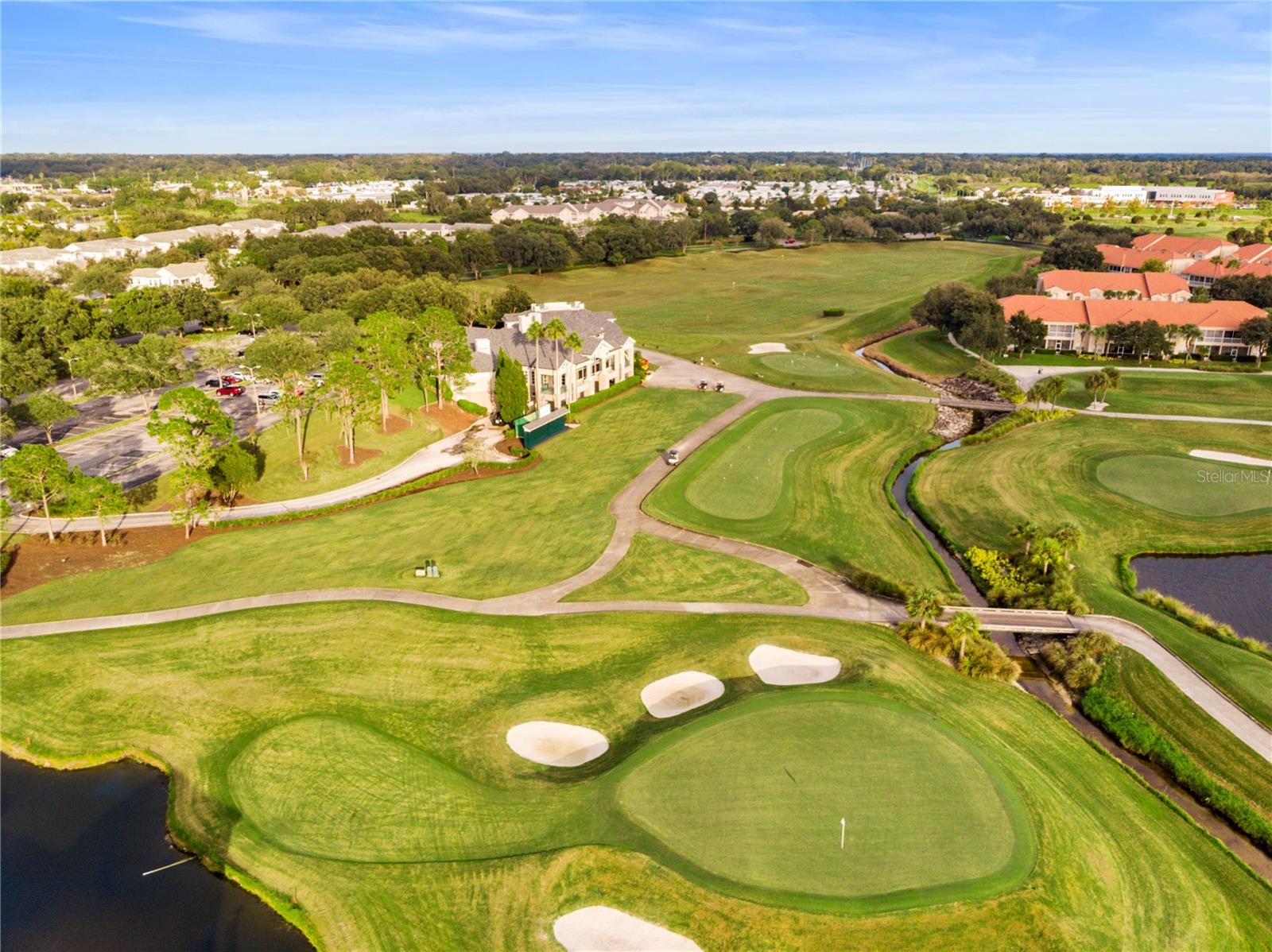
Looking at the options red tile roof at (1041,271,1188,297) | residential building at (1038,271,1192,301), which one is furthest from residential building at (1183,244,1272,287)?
residential building at (1038,271,1192,301)

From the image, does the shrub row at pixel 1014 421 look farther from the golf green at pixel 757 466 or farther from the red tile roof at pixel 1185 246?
the red tile roof at pixel 1185 246

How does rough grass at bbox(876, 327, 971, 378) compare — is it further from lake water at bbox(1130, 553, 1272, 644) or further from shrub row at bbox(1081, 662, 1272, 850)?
shrub row at bbox(1081, 662, 1272, 850)

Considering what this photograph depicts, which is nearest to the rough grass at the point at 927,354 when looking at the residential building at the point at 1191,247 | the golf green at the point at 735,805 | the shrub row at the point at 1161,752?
the shrub row at the point at 1161,752

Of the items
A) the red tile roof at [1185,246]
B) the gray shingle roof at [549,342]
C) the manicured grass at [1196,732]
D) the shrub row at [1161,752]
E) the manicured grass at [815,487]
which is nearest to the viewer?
the shrub row at [1161,752]

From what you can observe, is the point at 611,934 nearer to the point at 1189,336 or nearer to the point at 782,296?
the point at 1189,336

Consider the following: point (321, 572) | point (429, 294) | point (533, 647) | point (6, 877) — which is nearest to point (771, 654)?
point (533, 647)

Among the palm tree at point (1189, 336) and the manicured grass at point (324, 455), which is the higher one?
the palm tree at point (1189, 336)
